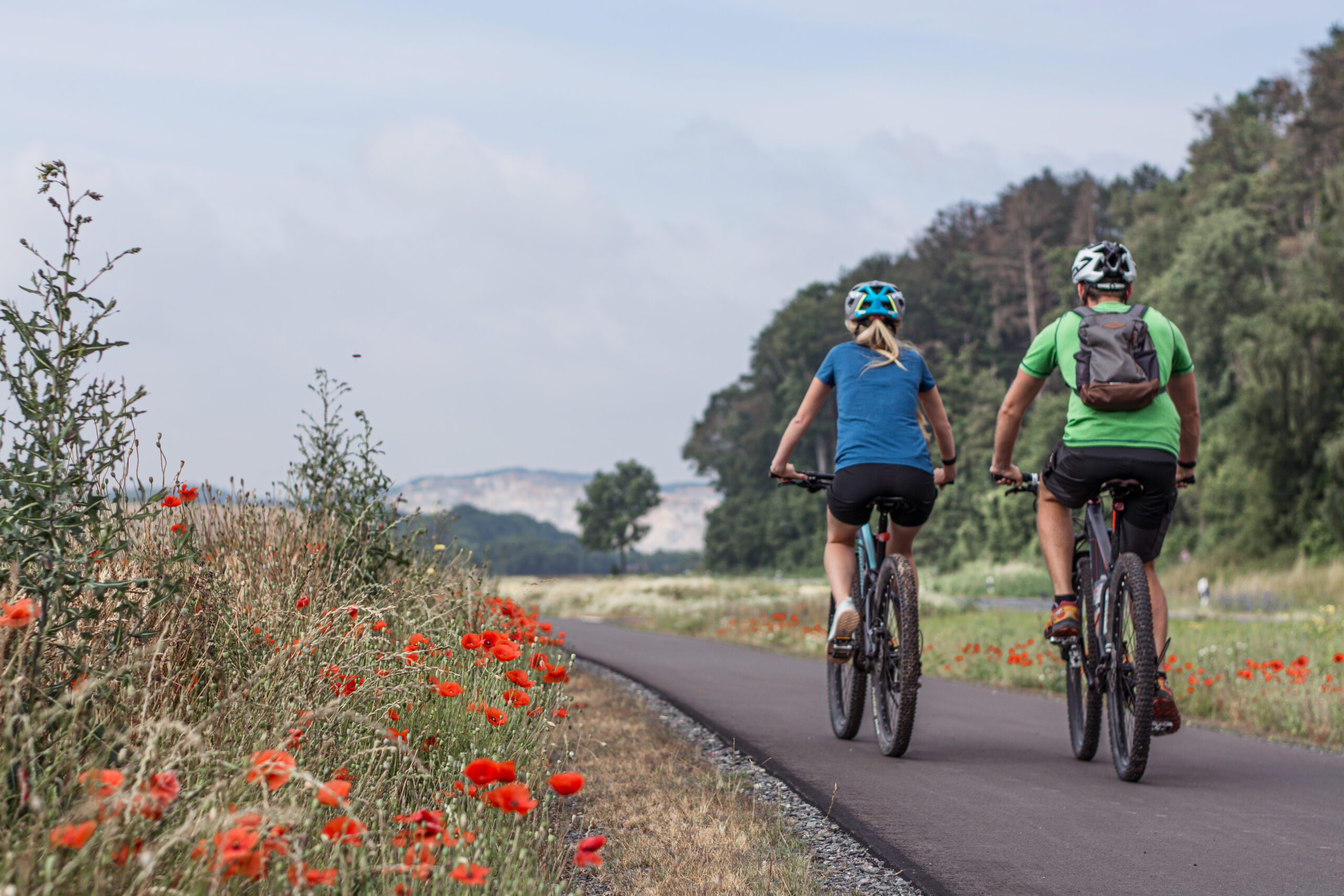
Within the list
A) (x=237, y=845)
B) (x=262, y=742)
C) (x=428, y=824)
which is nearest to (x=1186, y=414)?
(x=262, y=742)

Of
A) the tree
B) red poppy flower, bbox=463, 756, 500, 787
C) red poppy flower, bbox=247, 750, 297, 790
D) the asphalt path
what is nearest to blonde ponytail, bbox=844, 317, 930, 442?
the asphalt path

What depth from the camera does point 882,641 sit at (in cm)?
596

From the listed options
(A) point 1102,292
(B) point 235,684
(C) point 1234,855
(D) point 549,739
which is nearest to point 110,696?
(B) point 235,684

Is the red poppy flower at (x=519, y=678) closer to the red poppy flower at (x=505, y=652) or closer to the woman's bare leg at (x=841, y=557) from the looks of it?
the red poppy flower at (x=505, y=652)

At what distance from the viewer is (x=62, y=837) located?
202cm

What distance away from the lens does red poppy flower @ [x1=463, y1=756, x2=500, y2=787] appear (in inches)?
104

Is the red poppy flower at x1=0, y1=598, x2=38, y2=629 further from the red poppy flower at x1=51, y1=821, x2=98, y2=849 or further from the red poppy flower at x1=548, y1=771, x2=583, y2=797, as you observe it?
the red poppy flower at x1=548, y1=771, x2=583, y2=797

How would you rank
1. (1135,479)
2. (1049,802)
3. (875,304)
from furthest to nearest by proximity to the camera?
(875,304), (1135,479), (1049,802)

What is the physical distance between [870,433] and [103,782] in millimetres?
4220

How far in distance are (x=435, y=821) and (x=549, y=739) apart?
2870 millimetres

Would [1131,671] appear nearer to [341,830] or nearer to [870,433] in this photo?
[870,433]

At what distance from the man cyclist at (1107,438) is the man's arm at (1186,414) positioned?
10 mm

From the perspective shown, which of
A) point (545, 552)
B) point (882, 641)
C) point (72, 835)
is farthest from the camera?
point (545, 552)

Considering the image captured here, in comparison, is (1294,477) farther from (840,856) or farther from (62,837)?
(62,837)
